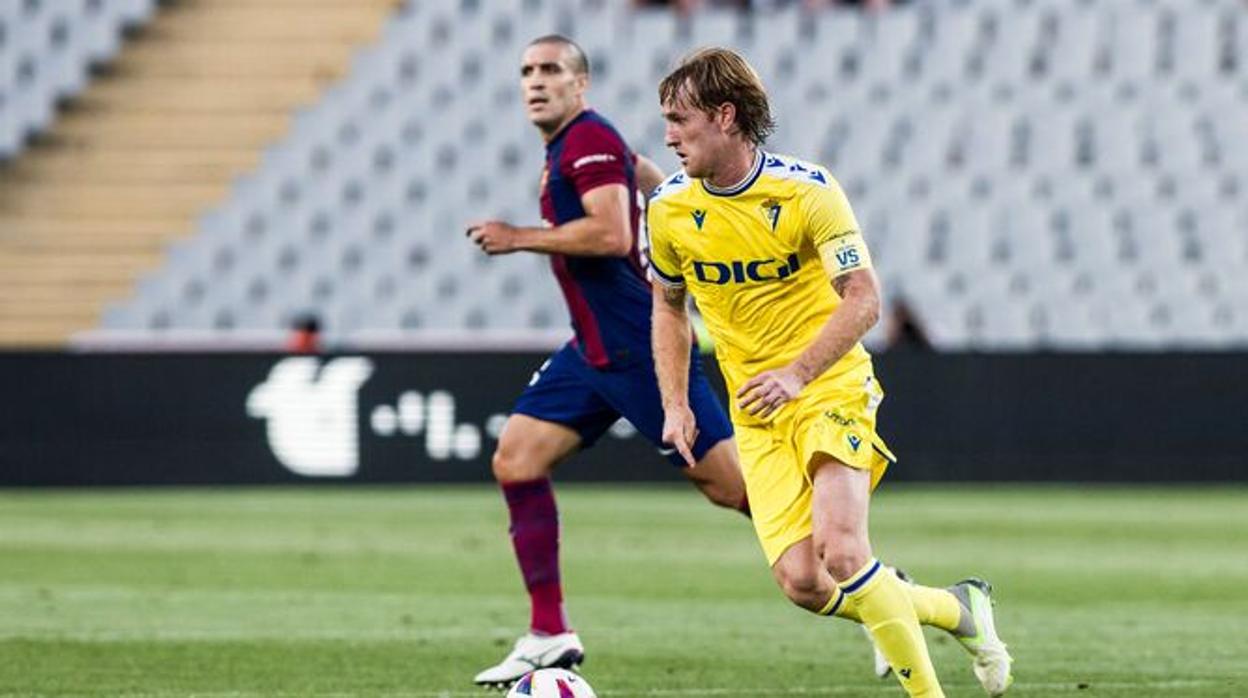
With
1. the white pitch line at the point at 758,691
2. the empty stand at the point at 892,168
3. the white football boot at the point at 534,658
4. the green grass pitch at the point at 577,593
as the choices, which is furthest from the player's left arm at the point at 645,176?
the empty stand at the point at 892,168

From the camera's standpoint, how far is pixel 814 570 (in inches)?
275

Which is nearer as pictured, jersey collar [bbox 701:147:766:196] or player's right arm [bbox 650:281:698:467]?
jersey collar [bbox 701:147:766:196]

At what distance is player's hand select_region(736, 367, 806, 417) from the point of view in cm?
661

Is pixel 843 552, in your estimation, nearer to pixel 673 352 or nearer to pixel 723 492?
pixel 673 352

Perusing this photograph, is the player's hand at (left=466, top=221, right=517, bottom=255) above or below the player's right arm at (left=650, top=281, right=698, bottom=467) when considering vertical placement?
above

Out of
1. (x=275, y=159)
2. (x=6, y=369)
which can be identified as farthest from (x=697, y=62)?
(x=275, y=159)

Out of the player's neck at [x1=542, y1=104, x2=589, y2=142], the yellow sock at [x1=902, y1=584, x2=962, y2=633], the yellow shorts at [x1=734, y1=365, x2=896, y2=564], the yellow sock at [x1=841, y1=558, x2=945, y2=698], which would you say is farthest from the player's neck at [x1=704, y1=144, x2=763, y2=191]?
the player's neck at [x1=542, y1=104, x2=589, y2=142]

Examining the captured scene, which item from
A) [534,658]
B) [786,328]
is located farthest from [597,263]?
[786,328]

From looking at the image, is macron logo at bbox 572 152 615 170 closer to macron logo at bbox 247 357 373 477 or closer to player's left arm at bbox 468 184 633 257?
player's left arm at bbox 468 184 633 257

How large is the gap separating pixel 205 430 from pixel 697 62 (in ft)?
43.6

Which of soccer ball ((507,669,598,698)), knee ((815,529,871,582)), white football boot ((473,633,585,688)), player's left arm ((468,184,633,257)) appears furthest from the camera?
player's left arm ((468,184,633,257))

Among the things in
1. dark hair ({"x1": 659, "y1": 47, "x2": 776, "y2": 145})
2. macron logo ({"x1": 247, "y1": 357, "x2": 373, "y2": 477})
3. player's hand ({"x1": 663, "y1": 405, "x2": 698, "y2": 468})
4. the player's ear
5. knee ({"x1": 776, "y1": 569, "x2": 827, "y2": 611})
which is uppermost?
dark hair ({"x1": 659, "y1": 47, "x2": 776, "y2": 145})

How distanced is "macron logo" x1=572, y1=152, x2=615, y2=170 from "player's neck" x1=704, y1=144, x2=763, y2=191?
176 cm

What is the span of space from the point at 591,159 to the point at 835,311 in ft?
7.09
